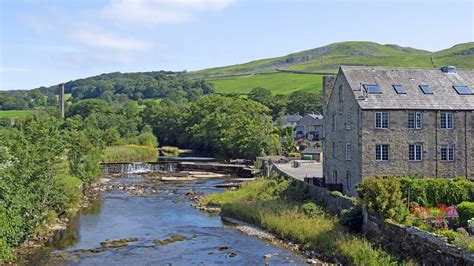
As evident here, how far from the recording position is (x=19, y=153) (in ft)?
120

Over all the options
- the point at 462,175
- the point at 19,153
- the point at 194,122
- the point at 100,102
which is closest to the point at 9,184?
the point at 19,153

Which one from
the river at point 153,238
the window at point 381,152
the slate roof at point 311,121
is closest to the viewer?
the river at point 153,238

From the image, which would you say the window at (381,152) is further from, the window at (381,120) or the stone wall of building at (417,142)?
the window at (381,120)

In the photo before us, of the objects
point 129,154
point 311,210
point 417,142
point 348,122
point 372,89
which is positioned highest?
point 372,89

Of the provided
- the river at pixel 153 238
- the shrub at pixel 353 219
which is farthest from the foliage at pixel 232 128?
the shrub at pixel 353 219

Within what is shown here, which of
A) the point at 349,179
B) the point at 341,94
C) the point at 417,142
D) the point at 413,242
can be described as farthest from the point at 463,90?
the point at 413,242

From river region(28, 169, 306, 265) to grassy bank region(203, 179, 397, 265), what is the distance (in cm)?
173

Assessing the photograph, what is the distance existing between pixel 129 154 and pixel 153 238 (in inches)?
2516

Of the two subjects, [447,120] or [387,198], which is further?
[447,120]

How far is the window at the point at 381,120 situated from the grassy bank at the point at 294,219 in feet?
24.1

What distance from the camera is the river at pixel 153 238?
108 feet

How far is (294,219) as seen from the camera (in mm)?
Result: 38562

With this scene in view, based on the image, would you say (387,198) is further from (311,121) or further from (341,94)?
(311,121)

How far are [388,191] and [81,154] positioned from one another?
38.9 meters
